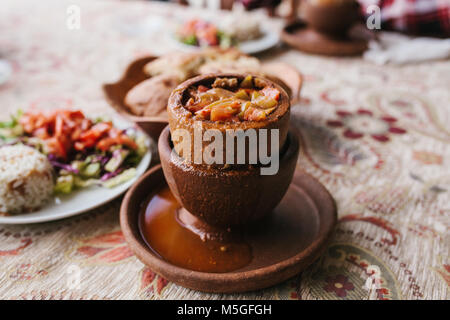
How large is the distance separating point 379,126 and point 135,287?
82 centimetres

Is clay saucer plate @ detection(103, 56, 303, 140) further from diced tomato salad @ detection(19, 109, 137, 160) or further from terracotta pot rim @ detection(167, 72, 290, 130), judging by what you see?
terracotta pot rim @ detection(167, 72, 290, 130)

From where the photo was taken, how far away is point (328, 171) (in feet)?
3.14

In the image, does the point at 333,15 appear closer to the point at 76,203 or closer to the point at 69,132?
the point at 69,132

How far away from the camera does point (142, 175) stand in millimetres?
826

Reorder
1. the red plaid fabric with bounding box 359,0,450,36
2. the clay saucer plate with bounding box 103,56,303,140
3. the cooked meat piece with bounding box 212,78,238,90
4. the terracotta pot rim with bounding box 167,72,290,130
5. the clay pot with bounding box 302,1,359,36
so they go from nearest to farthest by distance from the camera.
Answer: the terracotta pot rim with bounding box 167,72,290,130, the cooked meat piece with bounding box 212,78,238,90, the clay saucer plate with bounding box 103,56,303,140, the clay pot with bounding box 302,1,359,36, the red plaid fabric with bounding box 359,0,450,36

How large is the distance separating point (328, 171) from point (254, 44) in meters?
0.80

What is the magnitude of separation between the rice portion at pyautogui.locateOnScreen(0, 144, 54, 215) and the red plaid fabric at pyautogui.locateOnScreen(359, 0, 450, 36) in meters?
1.65

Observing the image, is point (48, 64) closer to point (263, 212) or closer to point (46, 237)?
point (46, 237)

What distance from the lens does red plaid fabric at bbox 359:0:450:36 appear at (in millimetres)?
1722

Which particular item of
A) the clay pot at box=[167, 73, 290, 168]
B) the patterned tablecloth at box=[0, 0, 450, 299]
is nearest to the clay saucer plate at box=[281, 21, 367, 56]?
the patterned tablecloth at box=[0, 0, 450, 299]

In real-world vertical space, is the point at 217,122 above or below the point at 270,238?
above

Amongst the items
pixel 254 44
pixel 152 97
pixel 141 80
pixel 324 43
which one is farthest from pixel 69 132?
pixel 324 43

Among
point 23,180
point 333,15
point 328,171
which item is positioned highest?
point 333,15

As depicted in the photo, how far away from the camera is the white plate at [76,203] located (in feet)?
2.44
